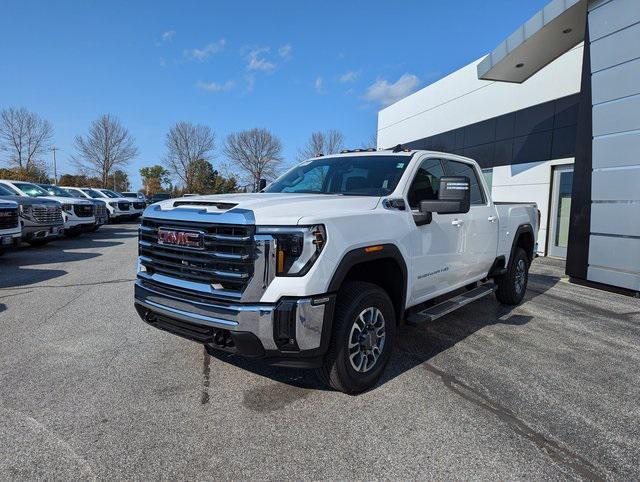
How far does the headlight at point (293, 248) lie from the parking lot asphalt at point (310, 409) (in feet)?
3.45

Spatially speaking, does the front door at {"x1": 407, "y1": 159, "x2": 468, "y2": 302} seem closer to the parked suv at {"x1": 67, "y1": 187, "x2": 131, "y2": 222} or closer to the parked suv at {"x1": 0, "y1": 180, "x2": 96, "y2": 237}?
the parked suv at {"x1": 0, "y1": 180, "x2": 96, "y2": 237}

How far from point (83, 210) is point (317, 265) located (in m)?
13.8

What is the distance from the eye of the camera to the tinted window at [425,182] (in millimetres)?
3980

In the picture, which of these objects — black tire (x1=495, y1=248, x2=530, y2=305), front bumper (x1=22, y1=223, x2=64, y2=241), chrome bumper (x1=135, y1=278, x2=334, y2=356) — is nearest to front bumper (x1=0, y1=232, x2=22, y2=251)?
front bumper (x1=22, y1=223, x2=64, y2=241)

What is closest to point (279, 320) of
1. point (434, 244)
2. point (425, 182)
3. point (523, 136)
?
point (434, 244)

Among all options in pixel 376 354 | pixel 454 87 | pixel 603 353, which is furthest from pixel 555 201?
pixel 376 354

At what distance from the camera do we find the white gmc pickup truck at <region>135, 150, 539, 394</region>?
2.81 metres

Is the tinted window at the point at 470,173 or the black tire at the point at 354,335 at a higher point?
the tinted window at the point at 470,173

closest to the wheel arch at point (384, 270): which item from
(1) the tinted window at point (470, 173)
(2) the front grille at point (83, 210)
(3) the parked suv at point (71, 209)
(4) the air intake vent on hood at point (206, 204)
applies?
(4) the air intake vent on hood at point (206, 204)

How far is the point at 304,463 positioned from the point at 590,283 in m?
8.15

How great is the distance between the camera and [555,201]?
12.5 meters

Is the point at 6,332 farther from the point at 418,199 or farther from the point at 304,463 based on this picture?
the point at 418,199

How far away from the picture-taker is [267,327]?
2768 millimetres

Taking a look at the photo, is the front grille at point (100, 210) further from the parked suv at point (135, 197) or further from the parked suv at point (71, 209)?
the parked suv at point (135, 197)
